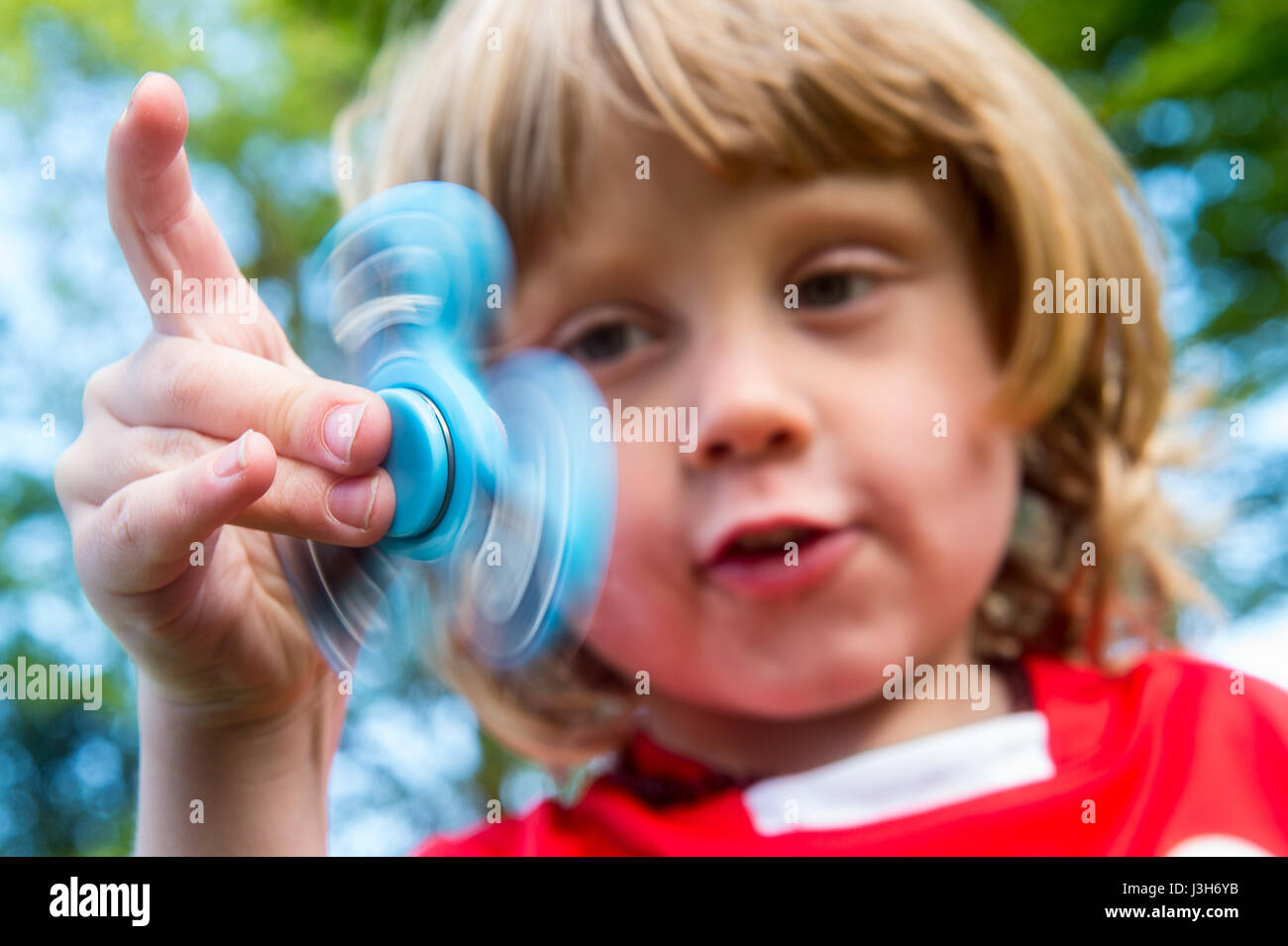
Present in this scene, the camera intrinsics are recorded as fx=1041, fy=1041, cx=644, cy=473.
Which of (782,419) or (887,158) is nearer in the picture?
(782,419)

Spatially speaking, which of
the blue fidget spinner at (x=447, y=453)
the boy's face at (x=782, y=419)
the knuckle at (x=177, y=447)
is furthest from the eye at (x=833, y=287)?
the knuckle at (x=177, y=447)

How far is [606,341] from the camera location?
96cm

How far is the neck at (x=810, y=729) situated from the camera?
3.18 feet

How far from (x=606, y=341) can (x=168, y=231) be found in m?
0.40

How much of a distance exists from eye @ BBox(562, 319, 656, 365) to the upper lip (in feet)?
0.64

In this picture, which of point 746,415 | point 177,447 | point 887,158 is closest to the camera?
point 177,447

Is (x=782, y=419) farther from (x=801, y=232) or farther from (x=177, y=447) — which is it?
(x=177, y=447)

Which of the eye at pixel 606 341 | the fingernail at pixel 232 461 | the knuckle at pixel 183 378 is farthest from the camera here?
the eye at pixel 606 341

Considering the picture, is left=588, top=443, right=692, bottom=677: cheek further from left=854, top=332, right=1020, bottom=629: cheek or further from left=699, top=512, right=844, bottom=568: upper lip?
left=854, top=332, right=1020, bottom=629: cheek

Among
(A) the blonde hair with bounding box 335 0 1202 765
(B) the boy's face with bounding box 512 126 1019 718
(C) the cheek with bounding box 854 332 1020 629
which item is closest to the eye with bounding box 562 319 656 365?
(B) the boy's face with bounding box 512 126 1019 718

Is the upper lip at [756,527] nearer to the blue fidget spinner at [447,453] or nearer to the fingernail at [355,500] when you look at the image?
the blue fidget spinner at [447,453]

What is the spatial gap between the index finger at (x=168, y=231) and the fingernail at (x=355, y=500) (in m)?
0.17

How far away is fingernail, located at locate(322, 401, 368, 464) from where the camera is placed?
584 millimetres

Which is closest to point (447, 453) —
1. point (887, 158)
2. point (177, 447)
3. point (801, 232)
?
point (177, 447)
